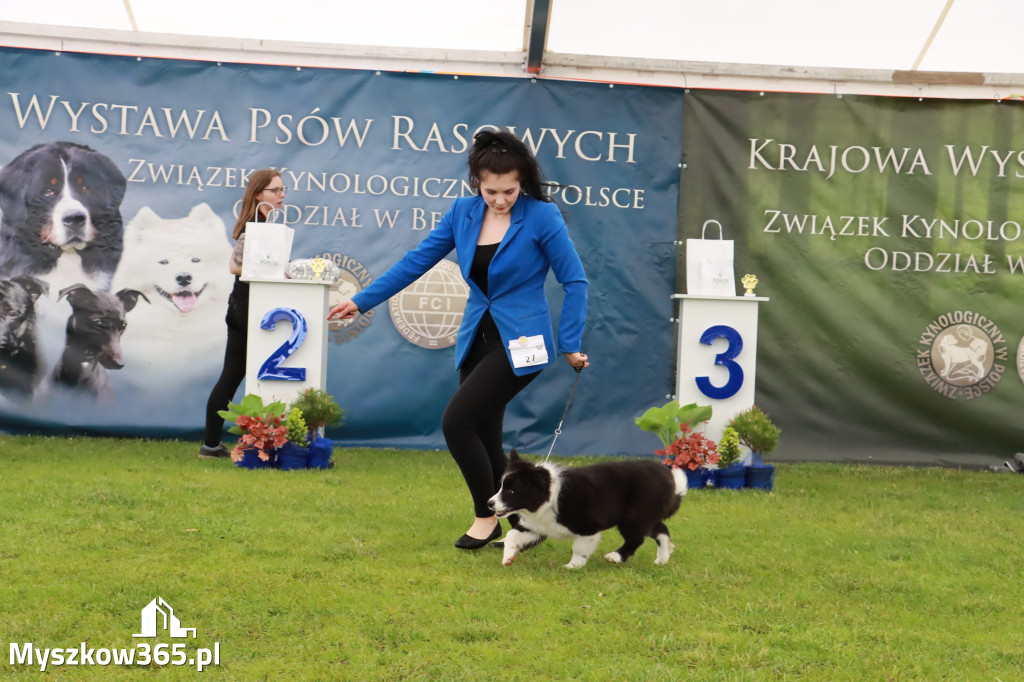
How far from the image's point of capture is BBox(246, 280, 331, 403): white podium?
18.8ft

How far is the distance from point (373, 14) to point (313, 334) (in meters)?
2.23

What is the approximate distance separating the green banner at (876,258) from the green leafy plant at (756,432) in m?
1.29

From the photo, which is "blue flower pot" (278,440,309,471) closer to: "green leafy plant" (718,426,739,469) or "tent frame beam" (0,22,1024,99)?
"green leafy plant" (718,426,739,469)

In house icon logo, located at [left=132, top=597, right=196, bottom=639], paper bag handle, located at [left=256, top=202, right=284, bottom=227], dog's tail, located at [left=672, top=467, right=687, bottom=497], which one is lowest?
house icon logo, located at [left=132, top=597, right=196, bottom=639]

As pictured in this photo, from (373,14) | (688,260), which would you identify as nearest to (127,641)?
(688,260)

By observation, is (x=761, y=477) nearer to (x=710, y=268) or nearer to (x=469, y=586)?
(x=710, y=268)

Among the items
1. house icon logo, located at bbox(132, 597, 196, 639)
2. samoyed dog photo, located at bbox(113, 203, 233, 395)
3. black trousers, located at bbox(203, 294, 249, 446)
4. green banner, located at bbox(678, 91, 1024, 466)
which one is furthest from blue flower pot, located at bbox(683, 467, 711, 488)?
house icon logo, located at bbox(132, 597, 196, 639)

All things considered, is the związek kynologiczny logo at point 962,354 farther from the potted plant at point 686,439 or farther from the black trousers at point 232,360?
the black trousers at point 232,360

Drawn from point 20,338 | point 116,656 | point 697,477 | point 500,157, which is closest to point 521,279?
point 500,157

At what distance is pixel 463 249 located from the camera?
12.0 feet

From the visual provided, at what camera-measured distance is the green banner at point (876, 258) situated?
6.86m

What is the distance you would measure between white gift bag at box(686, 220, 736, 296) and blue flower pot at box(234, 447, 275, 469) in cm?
256

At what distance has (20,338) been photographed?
6656 millimetres

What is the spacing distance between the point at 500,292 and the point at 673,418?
2.28 m
